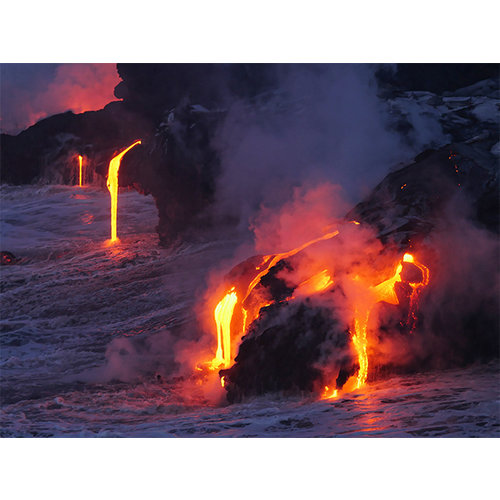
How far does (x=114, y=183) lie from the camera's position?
464 cm

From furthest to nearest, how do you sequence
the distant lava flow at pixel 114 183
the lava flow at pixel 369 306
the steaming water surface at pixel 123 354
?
the distant lava flow at pixel 114 183
the lava flow at pixel 369 306
the steaming water surface at pixel 123 354

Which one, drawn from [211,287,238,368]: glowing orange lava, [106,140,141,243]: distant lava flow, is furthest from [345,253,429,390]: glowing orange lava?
[106,140,141,243]: distant lava flow

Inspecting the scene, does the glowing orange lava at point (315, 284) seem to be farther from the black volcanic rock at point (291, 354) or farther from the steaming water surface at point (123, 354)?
the steaming water surface at point (123, 354)

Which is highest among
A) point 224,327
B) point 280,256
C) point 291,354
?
point 280,256

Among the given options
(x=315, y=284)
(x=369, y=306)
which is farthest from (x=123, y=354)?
(x=369, y=306)

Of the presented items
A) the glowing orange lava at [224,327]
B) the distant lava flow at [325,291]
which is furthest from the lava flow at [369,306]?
the glowing orange lava at [224,327]

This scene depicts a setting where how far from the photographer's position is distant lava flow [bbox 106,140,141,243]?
4.58m

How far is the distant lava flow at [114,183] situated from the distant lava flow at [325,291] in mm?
873

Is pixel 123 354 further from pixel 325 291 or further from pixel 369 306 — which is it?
pixel 369 306

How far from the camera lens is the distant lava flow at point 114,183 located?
458 cm

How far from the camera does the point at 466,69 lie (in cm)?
430

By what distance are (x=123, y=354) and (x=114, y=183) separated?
1.14 m
